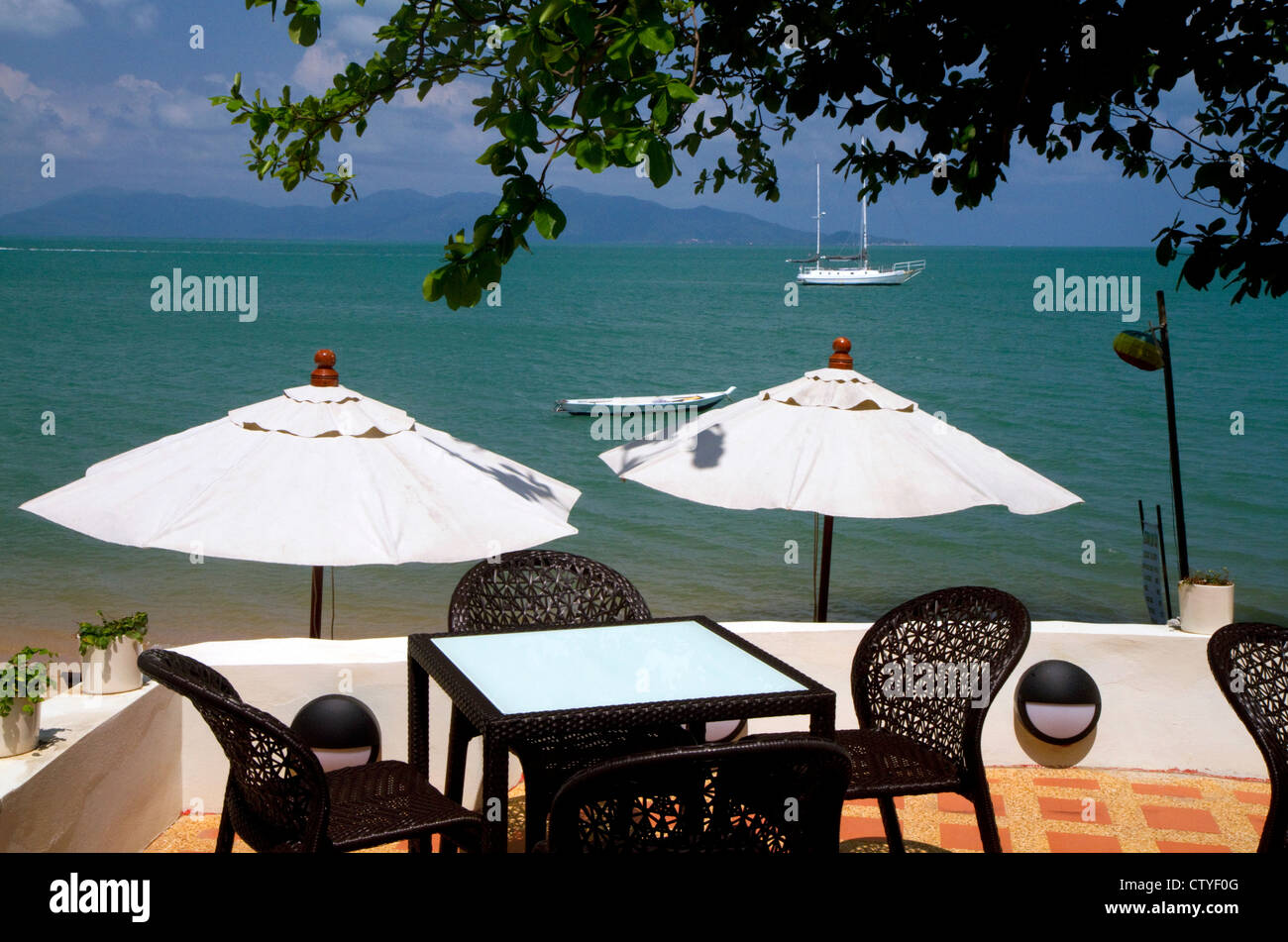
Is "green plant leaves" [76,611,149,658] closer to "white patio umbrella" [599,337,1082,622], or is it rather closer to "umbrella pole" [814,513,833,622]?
"white patio umbrella" [599,337,1082,622]

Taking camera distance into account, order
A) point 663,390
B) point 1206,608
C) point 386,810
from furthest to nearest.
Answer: point 663,390 < point 1206,608 < point 386,810

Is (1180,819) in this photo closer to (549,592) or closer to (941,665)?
(941,665)

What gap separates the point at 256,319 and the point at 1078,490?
46361 millimetres

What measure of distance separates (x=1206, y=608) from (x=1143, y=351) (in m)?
1.90

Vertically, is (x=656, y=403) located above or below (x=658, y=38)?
below

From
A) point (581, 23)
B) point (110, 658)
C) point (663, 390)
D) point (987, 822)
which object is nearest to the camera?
point (581, 23)

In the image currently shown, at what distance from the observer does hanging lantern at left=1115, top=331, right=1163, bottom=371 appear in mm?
6648

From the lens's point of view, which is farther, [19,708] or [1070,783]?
[1070,783]

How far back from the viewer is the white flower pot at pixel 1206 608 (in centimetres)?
520

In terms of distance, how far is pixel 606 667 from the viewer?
3.70 meters

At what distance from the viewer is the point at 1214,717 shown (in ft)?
16.9

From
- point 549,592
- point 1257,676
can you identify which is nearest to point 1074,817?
point 1257,676

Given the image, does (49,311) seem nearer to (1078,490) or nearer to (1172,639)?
(1078,490)

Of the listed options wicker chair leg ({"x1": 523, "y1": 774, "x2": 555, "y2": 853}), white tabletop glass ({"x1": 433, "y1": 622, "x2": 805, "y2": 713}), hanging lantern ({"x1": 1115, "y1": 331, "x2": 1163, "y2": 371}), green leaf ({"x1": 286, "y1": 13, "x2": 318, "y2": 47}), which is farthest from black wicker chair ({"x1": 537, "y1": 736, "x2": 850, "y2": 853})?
hanging lantern ({"x1": 1115, "y1": 331, "x2": 1163, "y2": 371})
